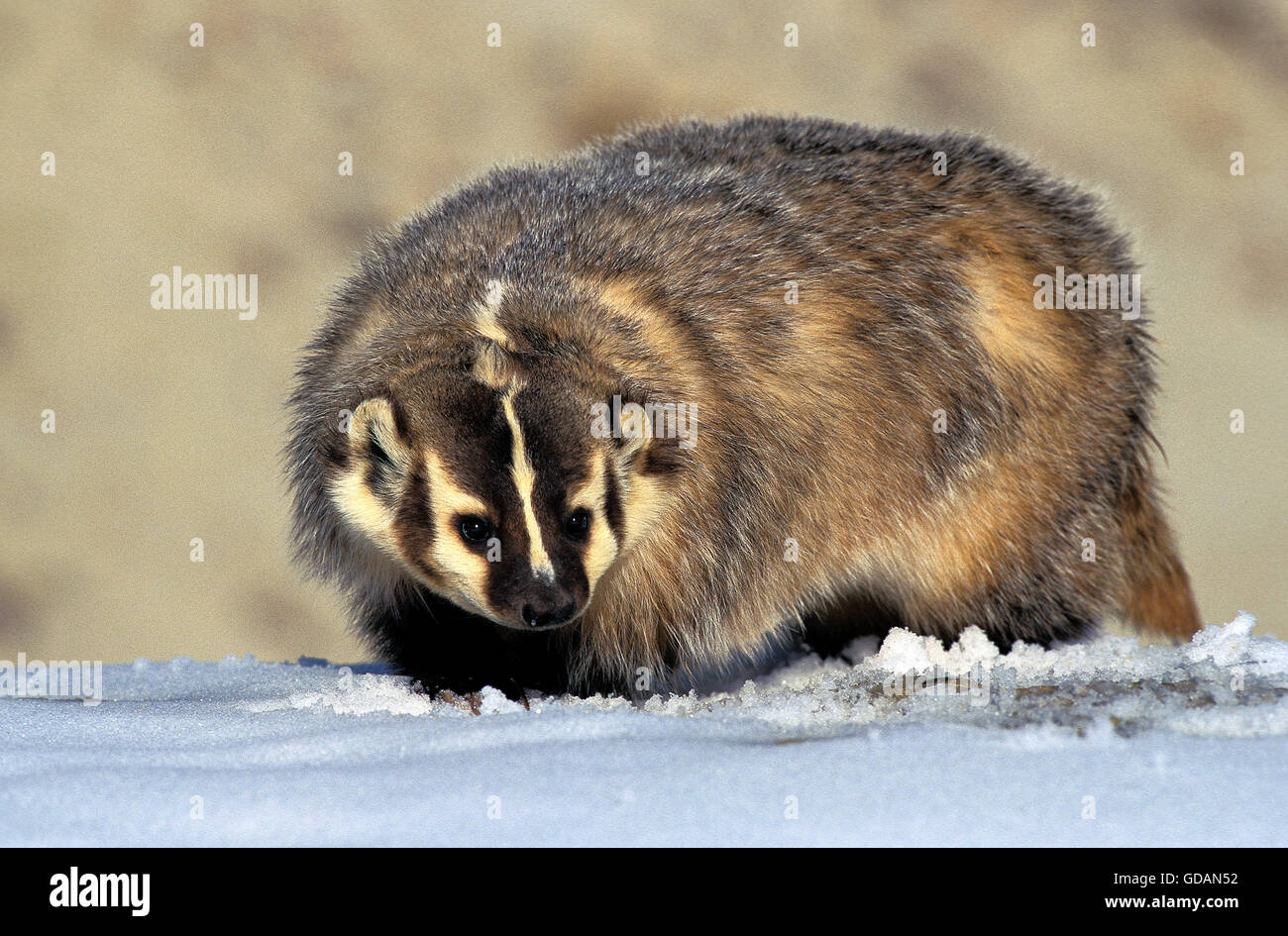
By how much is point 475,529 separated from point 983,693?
104 centimetres

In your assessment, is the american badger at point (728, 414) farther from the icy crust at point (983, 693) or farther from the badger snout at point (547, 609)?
the icy crust at point (983, 693)

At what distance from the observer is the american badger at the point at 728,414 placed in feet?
8.94

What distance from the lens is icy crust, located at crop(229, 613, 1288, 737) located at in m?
2.48

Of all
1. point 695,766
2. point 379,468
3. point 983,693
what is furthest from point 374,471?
point 983,693

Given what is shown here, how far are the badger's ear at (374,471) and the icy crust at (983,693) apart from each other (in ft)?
1.22

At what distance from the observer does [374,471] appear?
9.28 ft

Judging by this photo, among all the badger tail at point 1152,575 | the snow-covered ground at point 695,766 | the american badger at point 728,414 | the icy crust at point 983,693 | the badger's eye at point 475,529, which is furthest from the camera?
the badger tail at point 1152,575

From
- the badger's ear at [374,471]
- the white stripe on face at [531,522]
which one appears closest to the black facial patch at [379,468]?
the badger's ear at [374,471]

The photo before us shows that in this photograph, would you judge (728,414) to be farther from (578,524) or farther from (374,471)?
(374,471)

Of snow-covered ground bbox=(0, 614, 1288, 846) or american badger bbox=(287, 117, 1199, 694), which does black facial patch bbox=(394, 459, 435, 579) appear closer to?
Answer: american badger bbox=(287, 117, 1199, 694)

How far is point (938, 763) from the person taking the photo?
2.15m

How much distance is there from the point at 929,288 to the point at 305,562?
5.41 ft

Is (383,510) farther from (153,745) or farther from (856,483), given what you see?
(856,483)

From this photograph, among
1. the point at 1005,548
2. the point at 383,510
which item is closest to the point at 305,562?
the point at 383,510
